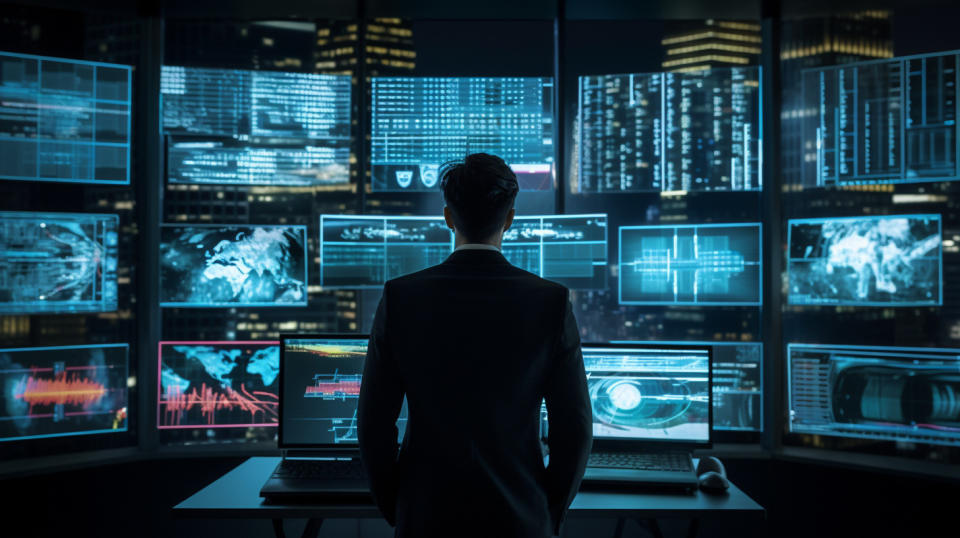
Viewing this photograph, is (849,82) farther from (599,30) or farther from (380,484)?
(380,484)

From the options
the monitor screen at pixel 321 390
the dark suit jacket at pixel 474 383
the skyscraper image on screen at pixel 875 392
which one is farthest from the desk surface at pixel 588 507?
the skyscraper image on screen at pixel 875 392

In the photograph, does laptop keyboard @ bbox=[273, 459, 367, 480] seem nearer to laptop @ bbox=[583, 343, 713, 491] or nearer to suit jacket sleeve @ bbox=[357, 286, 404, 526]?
suit jacket sleeve @ bbox=[357, 286, 404, 526]

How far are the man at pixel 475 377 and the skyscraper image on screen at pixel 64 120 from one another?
11.6ft

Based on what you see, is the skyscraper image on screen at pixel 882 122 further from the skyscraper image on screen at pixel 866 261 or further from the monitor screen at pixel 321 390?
the monitor screen at pixel 321 390

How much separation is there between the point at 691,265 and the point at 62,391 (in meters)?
3.89

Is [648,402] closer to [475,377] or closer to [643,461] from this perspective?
[643,461]

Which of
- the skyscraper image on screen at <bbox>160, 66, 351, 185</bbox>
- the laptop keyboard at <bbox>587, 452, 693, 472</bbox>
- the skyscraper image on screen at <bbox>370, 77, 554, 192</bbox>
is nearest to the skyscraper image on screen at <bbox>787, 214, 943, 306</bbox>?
Result: the skyscraper image on screen at <bbox>370, 77, 554, 192</bbox>

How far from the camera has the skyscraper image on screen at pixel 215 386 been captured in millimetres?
3941

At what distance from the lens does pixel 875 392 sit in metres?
3.79

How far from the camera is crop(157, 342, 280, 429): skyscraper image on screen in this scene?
3.94 metres

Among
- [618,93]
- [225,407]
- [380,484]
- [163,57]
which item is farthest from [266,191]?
[380,484]

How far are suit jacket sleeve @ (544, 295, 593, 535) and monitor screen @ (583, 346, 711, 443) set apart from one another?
768mm

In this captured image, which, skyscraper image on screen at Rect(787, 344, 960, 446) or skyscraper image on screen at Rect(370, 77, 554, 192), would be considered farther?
skyscraper image on screen at Rect(370, 77, 554, 192)

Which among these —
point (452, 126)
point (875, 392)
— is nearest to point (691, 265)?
point (875, 392)
